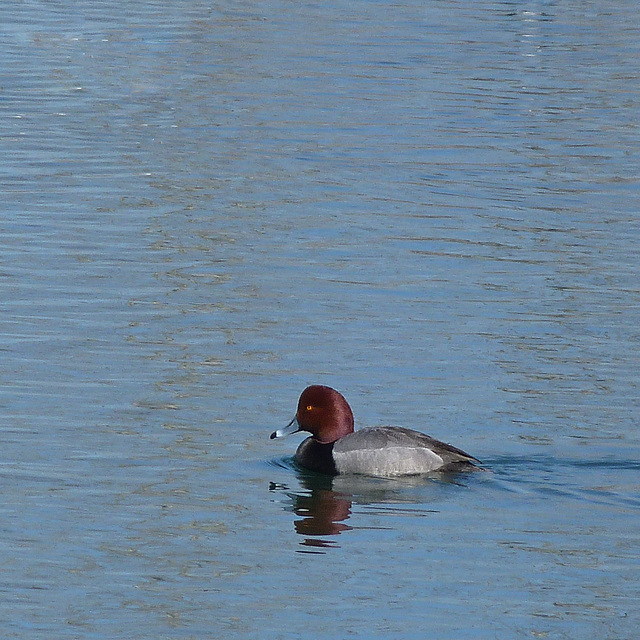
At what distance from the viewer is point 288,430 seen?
1012cm

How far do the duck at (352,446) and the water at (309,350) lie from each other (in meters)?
0.13

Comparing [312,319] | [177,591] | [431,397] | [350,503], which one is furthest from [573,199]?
[177,591]

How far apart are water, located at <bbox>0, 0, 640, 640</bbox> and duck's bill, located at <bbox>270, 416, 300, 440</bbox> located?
0.56 ft

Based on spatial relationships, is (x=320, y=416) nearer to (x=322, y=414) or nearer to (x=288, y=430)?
(x=322, y=414)

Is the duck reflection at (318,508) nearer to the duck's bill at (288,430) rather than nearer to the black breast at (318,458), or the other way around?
the black breast at (318,458)

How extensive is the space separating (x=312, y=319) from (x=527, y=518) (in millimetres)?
4375

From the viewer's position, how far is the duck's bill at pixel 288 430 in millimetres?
10078

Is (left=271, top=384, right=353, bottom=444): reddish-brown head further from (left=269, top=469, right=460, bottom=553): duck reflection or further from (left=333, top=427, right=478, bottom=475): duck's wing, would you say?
(left=269, top=469, right=460, bottom=553): duck reflection


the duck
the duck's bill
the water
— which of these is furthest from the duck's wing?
the duck's bill

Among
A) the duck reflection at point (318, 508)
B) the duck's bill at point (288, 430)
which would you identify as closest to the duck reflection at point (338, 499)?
the duck reflection at point (318, 508)

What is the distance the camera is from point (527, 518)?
9.01 m

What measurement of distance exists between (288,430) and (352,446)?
1.40 feet

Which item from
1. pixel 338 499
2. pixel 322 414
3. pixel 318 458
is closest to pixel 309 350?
pixel 322 414

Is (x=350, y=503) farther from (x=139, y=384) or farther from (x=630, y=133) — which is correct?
(x=630, y=133)
